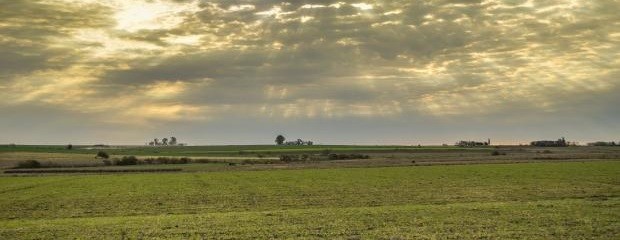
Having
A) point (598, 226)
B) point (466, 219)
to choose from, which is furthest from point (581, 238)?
point (466, 219)

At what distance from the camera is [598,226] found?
23922 millimetres

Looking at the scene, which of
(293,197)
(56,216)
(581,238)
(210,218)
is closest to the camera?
(581,238)

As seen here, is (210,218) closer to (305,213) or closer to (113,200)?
(305,213)

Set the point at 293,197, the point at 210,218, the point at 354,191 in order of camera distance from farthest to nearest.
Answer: the point at 354,191 → the point at 293,197 → the point at 210,218

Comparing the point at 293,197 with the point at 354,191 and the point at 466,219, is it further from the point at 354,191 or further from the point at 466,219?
the point at 466,219

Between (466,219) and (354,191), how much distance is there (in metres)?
21.5

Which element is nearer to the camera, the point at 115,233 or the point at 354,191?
the point at 115,233

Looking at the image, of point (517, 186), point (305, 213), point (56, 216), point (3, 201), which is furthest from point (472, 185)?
point (3, 201)

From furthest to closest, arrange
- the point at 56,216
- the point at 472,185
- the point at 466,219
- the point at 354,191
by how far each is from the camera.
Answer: the point at 472,185
the point at 354,191
the point at 56,216
the point at 466,219

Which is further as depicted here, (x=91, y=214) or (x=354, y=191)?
(x=354, y=191)

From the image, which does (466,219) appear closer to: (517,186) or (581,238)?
(581,238)

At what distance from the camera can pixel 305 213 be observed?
3078 centimetres

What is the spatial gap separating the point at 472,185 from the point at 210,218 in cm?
3099

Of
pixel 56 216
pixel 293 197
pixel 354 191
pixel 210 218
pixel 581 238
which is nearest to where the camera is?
pixel 581 238
